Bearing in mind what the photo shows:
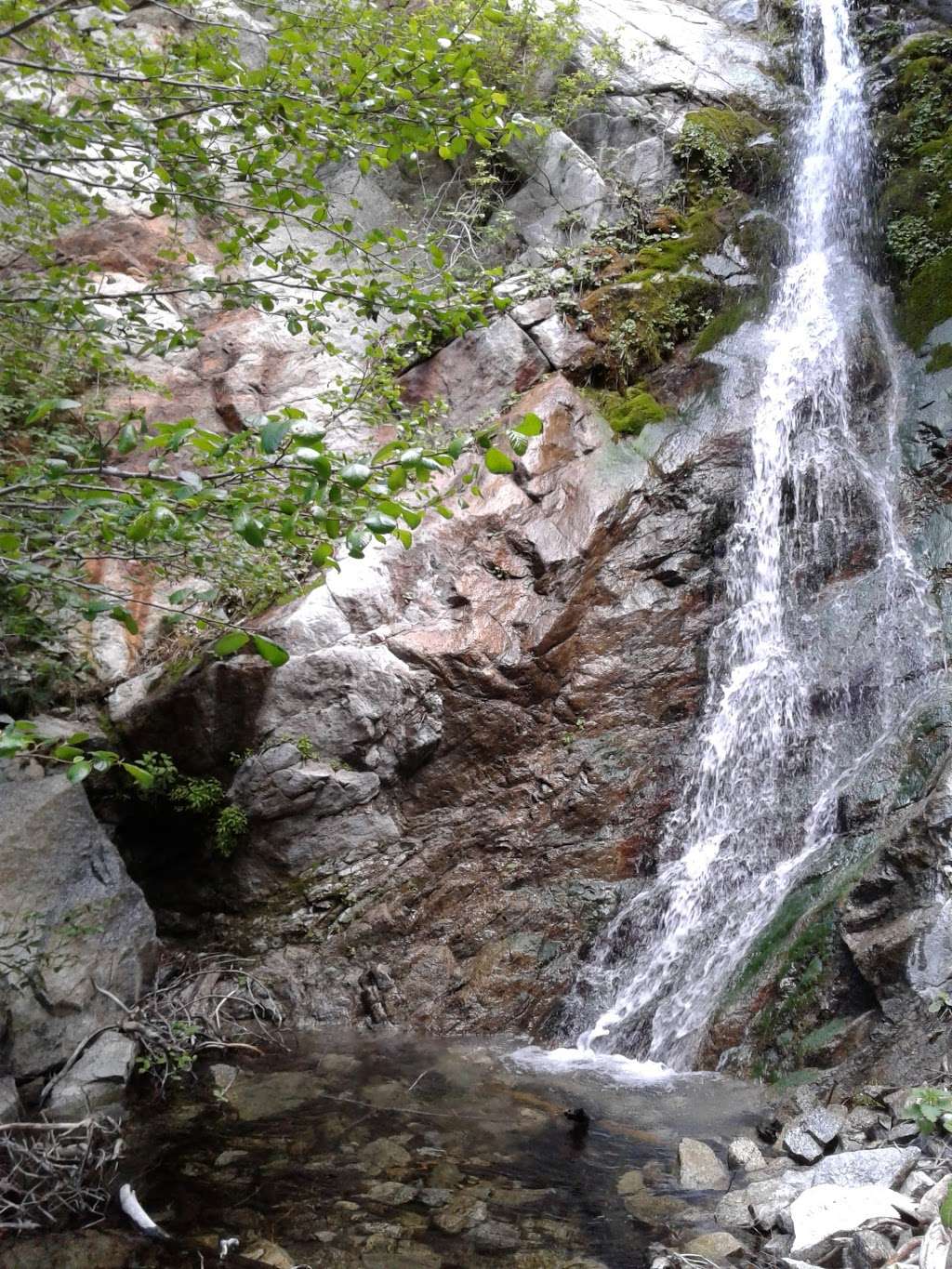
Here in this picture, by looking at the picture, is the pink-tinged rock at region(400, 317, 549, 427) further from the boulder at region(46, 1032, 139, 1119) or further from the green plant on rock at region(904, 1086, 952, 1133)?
the green plant on rock at region(904, 1086, 952, 1133)

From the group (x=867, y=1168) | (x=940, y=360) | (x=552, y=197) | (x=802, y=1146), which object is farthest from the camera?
(x=552, y=197)

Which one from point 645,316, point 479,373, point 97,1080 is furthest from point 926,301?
point 97,1080

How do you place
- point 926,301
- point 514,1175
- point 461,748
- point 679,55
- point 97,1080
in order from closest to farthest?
point 514,1175
point 97,1080
point 461,748
point 926,301
point 679,55

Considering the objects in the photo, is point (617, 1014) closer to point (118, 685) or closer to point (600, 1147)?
point (600, 1147)

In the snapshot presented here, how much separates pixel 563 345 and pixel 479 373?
1.10 m

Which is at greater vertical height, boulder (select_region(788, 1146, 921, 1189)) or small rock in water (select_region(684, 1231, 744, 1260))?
boulder (select_region(788, 1146, 921, 1189))

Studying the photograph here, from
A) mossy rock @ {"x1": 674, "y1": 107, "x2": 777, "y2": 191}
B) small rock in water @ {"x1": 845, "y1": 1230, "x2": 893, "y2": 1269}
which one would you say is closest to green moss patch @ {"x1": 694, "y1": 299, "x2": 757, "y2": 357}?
mossy rock @ {"x1": 674, "y1": 107, "x2": 777, "y2": 191}

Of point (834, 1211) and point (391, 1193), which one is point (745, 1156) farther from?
point (391, 1193)

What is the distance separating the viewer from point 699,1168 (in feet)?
14.8

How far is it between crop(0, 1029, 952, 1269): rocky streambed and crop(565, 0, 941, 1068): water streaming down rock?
1.14 m

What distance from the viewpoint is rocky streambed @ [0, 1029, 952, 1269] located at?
366 cm

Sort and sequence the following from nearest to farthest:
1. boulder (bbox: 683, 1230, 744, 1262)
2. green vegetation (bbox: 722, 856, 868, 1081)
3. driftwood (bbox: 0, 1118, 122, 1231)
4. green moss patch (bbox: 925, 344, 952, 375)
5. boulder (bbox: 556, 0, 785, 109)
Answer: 1. boulder (bbox: 683, 1230, 744, 1262)
2. driftwood (bbox: 0, 1118, 122, 1231)
3. green vegetation (bbox: 722, 856, 868, 1081)
4. green moss patch (bbox: 925, 344, 952, 375)
5. boulder (bbox: 556, 0, 785, 109)

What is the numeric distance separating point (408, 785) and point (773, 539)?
471 cm

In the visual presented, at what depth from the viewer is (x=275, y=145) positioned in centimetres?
448
